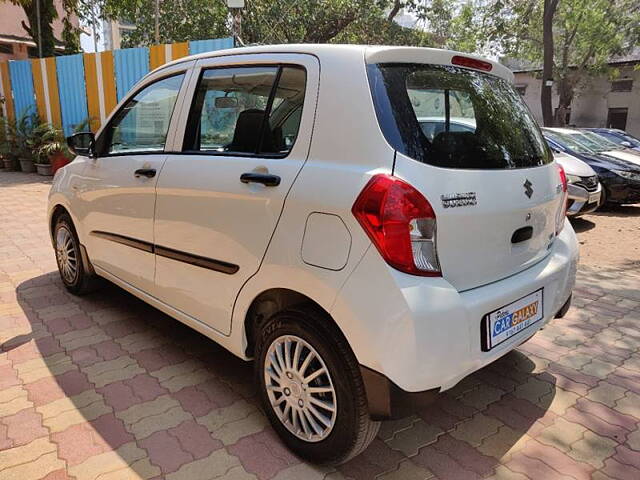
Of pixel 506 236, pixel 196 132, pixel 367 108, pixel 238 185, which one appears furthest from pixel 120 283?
pixel 506 236

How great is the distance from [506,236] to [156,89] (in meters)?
2.30

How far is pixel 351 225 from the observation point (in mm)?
1897

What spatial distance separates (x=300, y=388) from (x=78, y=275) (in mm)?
2642

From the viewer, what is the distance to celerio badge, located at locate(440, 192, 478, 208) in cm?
192

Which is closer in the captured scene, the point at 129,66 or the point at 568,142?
the point at 568,142

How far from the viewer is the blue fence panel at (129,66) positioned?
9.43 meters

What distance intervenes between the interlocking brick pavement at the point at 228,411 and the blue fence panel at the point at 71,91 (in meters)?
8.27

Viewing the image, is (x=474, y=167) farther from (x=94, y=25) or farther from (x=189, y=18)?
(x=94, y=25)

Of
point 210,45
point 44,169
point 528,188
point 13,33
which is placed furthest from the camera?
point 13,33

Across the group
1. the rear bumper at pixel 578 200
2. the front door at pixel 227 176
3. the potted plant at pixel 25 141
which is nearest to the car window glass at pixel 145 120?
the front door at pixel 227 176

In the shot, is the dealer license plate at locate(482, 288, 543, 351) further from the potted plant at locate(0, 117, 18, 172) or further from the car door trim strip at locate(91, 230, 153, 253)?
the potted plant at locate(0, 117, 18, 172)

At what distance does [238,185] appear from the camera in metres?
2.35

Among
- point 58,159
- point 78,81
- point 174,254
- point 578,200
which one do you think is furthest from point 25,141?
point 578,200

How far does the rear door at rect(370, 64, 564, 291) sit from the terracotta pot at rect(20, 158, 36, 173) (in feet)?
39.2
